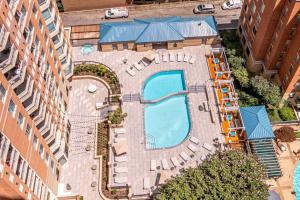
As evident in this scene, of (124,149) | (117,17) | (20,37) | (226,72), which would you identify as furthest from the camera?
(117,17)

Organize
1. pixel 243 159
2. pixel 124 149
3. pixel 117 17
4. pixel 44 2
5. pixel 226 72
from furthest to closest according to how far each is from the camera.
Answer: pixel 117 17
pixel 226 72
pixel 124 149
pixel 44 2
pixel 243 159

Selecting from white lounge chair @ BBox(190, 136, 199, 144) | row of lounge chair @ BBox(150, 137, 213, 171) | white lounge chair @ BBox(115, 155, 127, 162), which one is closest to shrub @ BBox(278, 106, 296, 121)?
row of lounge chair @ BBox(150, 137, 213, 171)

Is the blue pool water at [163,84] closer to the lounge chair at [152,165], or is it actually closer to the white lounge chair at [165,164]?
the lounge chair at [152,165]

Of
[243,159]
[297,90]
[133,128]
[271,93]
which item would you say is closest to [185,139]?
[133,128]

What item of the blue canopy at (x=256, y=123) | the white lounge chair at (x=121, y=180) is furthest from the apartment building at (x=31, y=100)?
the blue canopy at (x=256, y=123)

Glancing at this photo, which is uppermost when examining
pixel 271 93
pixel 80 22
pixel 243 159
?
pixel 80 22

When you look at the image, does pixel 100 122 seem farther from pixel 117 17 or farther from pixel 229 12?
pixel 229 12

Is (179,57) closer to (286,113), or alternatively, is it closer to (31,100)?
(286,113)
